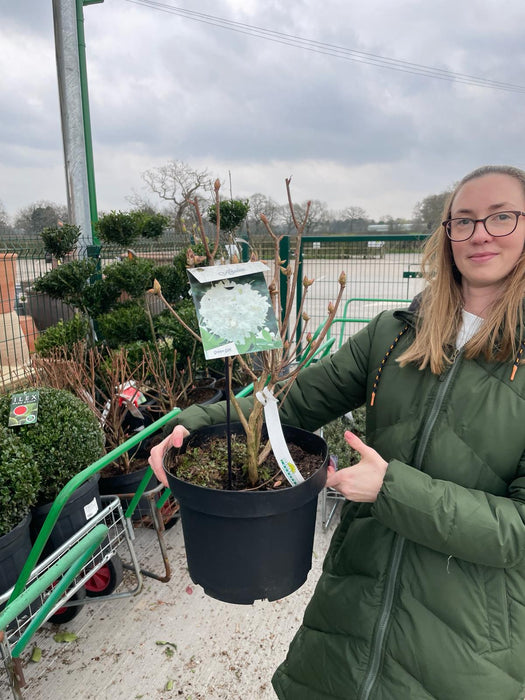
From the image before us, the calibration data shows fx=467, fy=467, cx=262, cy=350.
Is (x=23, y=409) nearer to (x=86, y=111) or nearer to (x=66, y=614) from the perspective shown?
(x=66, y=614)

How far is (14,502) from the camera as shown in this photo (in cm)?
159

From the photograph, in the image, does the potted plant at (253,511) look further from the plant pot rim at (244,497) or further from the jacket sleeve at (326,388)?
the jacket sleeve at (326,388)

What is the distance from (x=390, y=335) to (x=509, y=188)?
16.8 inches

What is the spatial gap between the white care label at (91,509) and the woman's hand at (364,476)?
1.32 metres

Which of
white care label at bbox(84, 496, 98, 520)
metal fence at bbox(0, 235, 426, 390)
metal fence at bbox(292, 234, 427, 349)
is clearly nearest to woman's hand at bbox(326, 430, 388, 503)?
white care label at bbox(84, 496, 98, 520)

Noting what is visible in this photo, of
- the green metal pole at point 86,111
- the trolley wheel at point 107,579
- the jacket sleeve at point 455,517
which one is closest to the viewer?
the jacket sleeve at point 455,517

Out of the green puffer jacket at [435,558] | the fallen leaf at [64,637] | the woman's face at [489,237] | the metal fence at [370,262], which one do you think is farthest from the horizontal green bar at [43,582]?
the metal fence at [370,262]

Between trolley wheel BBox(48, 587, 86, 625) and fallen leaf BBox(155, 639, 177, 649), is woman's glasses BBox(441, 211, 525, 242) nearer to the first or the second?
fallen leaf BBox(155, 639, 177, 649)

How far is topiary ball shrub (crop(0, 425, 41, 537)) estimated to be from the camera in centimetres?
157

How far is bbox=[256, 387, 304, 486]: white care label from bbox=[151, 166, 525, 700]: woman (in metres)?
0.09

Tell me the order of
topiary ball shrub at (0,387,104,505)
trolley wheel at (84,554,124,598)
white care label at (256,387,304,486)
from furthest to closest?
trolley wheel at (84,554,124,598) < topiary ball shrub at (0,387,104,505) < white care label at (256,387,304,486)

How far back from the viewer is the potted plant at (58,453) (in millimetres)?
1814

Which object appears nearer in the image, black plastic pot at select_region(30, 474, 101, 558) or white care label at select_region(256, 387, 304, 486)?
white care label at select_region(256, 387, 304, 486)

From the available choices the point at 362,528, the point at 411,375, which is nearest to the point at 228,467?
the point at 362,528
